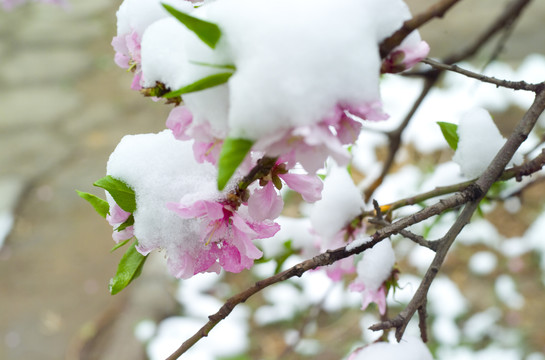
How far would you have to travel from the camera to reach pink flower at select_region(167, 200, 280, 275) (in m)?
0.45

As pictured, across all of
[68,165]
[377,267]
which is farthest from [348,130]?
[68,165]

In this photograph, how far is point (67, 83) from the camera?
4234mm

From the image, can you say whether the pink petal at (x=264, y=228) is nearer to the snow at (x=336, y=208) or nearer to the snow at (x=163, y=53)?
the snow at (x=163, y=53)

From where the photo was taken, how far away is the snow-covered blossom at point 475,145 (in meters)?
0.65

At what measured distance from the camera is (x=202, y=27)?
0.35 m

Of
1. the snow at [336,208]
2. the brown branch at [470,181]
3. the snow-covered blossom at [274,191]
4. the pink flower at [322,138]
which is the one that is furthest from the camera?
the snow at [336,208]

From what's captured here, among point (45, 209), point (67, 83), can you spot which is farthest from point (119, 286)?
point (67, 83)

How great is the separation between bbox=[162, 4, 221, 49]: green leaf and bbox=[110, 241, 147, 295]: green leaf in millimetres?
243

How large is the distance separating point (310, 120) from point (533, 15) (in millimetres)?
4340

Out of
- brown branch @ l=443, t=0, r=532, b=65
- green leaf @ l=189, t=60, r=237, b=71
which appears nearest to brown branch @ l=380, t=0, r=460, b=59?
green leaf @ l=189, t=60, r=237, b=71

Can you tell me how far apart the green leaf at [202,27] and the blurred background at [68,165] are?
4.72 feet

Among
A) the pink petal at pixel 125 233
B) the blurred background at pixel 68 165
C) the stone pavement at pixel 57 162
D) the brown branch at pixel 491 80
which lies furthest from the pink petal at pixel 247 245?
the stone pavement at pixel 57 162

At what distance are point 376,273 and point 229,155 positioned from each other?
1.33 feet

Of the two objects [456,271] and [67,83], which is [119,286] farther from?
[67,83]
